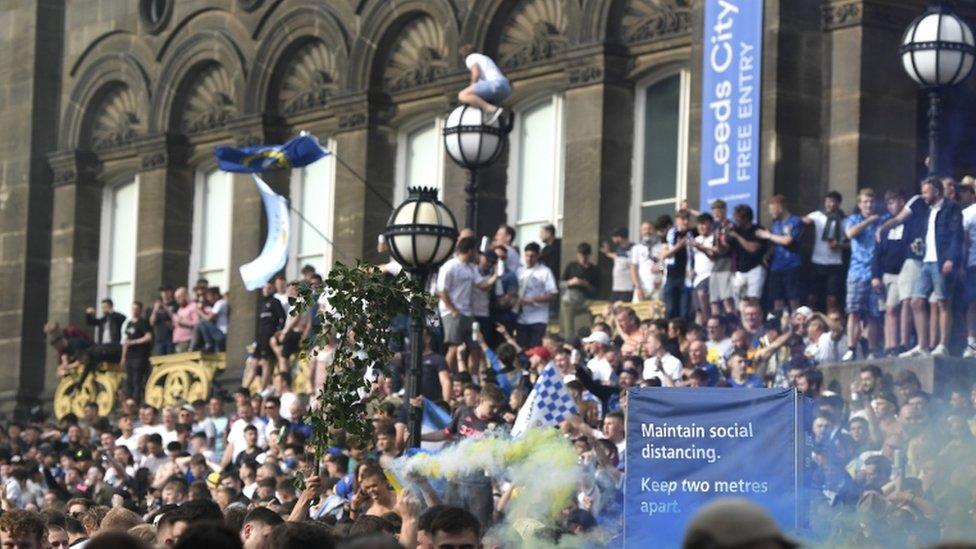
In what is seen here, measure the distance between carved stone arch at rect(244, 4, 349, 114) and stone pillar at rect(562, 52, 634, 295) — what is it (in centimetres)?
510

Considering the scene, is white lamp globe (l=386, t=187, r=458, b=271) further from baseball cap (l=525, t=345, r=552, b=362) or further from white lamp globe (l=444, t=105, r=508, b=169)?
baseball cap (l=525, t=345, r=552, b=362)

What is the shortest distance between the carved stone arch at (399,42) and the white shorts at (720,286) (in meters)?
8.80

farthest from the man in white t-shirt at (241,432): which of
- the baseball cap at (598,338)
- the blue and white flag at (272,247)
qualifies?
the baseball cap at (598,338)

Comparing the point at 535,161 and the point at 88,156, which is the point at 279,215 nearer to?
the point at 535,161

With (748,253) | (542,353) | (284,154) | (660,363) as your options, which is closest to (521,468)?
(660,363)

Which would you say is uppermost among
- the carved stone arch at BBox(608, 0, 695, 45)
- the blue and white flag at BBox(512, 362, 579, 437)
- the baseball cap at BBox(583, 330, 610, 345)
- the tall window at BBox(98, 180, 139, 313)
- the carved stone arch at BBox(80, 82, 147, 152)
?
the carved stone arch at BBox(608, 0, 695, 45)

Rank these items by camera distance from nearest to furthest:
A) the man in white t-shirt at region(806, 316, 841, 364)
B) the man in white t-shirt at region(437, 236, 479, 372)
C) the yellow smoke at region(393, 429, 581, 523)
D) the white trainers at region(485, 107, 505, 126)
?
1. the yellow smoke at region(393, 429, 581, 523)
2. the man in white t-shirt at region(806, 316, 841, 364)
3. the white trainers at region(485, 107, 505, 126)
4. the man in white t-shirt at region(437, 236, 479, 372)

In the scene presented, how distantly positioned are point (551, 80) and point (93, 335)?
33.1ft

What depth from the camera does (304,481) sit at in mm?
16766

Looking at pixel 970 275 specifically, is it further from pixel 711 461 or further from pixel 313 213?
pixel 313 213

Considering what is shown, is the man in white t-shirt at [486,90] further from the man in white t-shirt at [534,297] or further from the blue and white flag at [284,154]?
the blue and white flag at [284,154]

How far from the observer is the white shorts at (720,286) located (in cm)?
2264

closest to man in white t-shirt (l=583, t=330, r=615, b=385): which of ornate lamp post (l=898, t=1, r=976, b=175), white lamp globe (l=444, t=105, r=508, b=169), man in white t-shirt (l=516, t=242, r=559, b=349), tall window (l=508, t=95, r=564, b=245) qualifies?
white lamp globe (l=444, t=105, r=508, b=169)

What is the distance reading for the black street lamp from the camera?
71.2 feet
